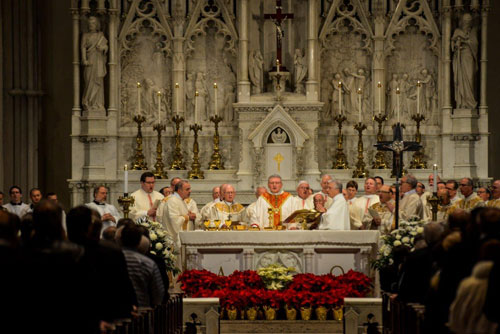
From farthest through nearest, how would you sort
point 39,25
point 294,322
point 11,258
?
point 39,25, point 294,322, point 11,258

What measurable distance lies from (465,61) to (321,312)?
21.1ft

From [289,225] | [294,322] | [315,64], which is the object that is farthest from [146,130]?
[294,322]

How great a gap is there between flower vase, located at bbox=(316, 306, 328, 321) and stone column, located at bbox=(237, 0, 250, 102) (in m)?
5.59

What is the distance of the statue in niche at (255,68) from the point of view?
17078 millimetres

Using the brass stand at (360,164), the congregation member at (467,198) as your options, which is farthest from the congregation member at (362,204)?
the brass stand at (360,164)

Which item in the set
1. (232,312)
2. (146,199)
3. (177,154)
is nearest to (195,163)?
(177,154)

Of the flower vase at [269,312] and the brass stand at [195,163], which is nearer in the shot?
the flower vase at [269,312]

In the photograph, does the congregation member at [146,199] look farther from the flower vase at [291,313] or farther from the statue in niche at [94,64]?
the flower vase at [291,313]

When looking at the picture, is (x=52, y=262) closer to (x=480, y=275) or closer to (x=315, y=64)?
(x=480, y=275)

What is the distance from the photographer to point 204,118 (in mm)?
17328

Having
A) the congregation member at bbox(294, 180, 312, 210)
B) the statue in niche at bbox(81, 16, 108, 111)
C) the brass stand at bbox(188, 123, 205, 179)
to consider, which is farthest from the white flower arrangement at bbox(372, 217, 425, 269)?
the statue in niche at bbox(81, 16, 108, 111)

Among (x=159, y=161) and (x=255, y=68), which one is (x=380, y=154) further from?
(x=159, y=161)

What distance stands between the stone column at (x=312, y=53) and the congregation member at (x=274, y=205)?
2796 millimetres

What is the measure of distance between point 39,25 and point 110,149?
372 cm
